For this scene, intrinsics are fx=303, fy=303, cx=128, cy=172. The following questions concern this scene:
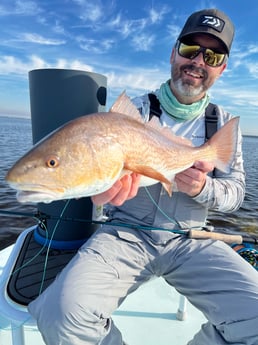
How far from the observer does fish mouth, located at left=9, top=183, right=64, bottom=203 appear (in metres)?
1.49

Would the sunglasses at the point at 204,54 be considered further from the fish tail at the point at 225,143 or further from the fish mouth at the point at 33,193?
the fish mouth at the point at 33,193

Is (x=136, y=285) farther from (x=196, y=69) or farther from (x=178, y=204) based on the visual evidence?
(x=196, y=69)

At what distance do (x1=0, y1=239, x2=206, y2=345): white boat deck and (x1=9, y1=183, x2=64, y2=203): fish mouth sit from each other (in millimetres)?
1350

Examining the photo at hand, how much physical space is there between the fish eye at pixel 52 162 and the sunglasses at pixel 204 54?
6.64ft

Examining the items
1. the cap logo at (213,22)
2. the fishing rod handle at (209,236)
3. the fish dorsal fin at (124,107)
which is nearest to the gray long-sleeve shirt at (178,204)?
the fishing rod handle at (209,236)

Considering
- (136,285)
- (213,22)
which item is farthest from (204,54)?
(136,285)

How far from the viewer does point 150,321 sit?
3.07 meters

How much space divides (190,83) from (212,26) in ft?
1.84

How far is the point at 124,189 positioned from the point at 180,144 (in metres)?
0.62

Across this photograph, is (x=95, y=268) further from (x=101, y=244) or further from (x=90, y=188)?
(x=90, y=188)

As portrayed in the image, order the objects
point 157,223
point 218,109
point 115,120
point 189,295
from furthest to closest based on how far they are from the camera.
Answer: point 218,109, point 157,223, point 189,295, point 115,120

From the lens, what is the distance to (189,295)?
8.04ft

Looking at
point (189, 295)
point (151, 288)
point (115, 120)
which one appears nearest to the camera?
point (115, 120)

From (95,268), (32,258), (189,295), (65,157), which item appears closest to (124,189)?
(65,157)
